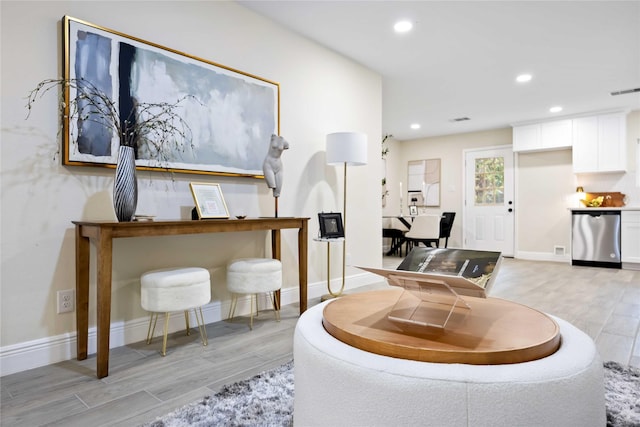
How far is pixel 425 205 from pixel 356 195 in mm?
4317

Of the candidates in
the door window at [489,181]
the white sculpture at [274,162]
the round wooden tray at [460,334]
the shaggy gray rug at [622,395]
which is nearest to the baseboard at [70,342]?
the white sculpture at [274,162]

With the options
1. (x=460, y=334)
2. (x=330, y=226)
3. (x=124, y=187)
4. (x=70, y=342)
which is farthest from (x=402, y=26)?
(x=70, y=342)

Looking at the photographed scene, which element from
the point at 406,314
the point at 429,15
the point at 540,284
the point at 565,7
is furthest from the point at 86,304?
the point at 540,284

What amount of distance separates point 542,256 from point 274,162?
18.9 ft

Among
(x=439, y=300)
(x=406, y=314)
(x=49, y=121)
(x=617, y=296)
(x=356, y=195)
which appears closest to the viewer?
(x=406, y=314)

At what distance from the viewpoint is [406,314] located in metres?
1.06

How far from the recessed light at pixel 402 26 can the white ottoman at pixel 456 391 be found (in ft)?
10.2

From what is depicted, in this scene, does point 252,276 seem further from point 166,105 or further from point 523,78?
point 523,78

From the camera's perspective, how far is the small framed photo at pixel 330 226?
10.9 ft

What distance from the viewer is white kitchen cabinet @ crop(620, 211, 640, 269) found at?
5.39 meters

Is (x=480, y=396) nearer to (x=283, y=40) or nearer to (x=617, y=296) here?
(x=283, y=40)

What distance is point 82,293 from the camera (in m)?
2.05

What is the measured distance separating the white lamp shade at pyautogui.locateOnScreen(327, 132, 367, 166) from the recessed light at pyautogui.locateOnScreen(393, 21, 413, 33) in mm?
996

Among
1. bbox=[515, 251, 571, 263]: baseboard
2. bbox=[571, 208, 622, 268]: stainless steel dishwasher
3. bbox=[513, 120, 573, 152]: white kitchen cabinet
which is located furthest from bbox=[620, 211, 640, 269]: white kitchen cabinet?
bbox=[513, 120, 573, 152]: white kitchen cabinet
